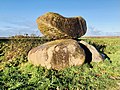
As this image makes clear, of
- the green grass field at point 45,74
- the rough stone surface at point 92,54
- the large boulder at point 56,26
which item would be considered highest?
the large boulder at point 56,26

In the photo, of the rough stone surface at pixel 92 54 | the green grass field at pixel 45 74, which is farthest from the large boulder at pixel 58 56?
the rough stone surface at pixel 92 54

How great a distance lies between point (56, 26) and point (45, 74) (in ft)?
9.80

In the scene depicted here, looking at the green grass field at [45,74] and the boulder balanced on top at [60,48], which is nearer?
the green grass field at [45,74]

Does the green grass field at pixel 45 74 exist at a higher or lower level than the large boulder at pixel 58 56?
lower

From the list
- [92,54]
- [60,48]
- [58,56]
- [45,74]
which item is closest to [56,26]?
[60,48]

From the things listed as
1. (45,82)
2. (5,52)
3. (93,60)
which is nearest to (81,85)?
(45,82)

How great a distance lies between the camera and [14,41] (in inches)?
551

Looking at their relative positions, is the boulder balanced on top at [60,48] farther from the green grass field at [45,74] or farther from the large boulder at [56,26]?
the green grass field at [45,74]

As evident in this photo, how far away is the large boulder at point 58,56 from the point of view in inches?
434

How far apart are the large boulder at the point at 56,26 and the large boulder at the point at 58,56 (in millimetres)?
803

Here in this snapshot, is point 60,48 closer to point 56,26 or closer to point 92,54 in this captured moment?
point 56,26

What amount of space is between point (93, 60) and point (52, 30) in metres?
2.56

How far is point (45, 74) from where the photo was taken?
988 centimetres

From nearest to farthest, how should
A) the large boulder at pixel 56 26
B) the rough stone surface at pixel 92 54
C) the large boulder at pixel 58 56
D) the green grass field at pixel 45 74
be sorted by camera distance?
the green grass field at pixel 45 74
the large boulder at pixel 58 56
the large boulder at pixel 56 26
the rough stone surface at pixel 92 54
